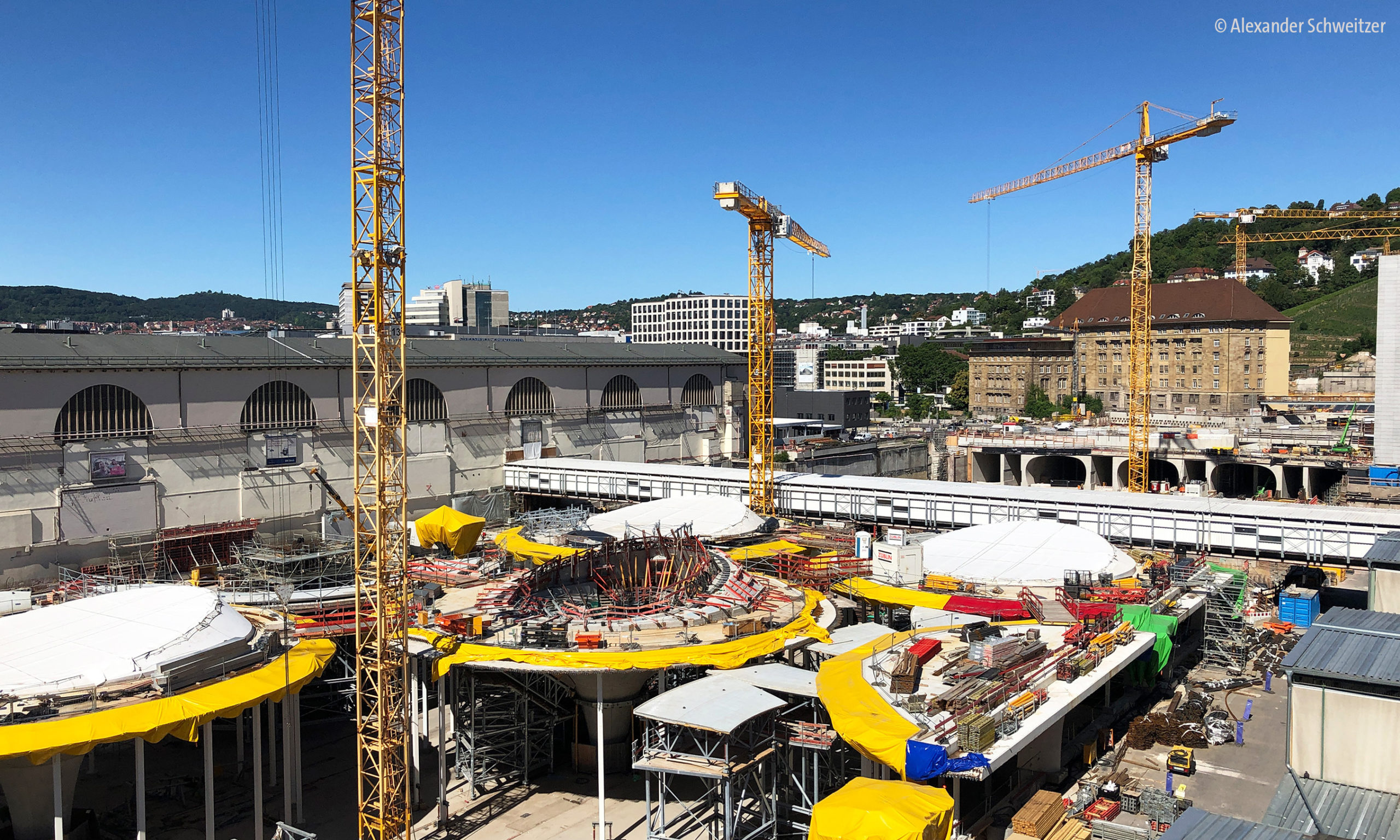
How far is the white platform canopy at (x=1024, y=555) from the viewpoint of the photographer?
32.2 meters

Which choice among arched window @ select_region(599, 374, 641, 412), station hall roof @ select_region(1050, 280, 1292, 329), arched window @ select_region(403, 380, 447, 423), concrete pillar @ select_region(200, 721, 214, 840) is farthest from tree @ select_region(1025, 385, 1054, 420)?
concrete pillar @ select_region(200, 721, 214, 840)

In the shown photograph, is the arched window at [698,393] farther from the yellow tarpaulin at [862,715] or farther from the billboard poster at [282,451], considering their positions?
the yellow tarpaulin at [862,715]

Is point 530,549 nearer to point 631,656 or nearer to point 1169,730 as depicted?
point 631,656

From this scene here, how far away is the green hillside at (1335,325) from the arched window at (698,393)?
96.8 meters

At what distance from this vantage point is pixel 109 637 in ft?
77.3

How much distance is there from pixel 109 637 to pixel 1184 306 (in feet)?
376

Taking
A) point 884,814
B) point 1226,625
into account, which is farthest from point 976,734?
point 1226,625

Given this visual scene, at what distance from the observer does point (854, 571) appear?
3444cm

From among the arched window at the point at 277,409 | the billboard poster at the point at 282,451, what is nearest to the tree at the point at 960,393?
the arched window at the point at 277,409

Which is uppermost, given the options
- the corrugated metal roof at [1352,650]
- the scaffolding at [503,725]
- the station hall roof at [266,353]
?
the station hall roof at [266,353]

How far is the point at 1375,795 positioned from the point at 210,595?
26.2 metres

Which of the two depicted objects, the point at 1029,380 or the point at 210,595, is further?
the point at 1029,380

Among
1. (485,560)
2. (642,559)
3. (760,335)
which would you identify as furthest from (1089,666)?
(760,335)

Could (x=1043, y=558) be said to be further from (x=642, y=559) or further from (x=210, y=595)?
A: (x=210, y=595)
